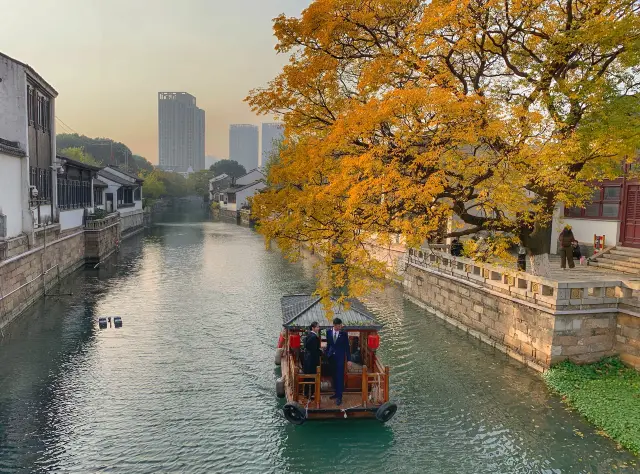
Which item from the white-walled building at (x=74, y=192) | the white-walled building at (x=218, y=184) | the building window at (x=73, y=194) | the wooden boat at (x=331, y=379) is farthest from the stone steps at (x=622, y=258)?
the white-walled building at (x=218, y=184)

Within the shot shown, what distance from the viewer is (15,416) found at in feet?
47.4

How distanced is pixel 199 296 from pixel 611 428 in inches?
939

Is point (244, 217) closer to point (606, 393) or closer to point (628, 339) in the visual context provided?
point (628, 339)

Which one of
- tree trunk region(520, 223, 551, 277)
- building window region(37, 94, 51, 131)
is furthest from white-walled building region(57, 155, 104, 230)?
tree trunk region(520, 223, 551, 277)

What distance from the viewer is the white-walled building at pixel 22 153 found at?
83.9ft

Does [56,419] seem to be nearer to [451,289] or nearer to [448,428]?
[448,428]

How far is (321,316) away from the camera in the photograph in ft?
53.3

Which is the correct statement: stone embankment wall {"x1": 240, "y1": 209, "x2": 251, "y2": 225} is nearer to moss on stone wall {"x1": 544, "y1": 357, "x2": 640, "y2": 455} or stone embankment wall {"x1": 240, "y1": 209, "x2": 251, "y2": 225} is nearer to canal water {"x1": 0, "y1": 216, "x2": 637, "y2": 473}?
canal water {"x1": 0, "y1": 216, "x2": 637, "y2": 473}

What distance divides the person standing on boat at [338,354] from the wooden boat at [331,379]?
40 centimetres

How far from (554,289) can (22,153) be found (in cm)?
2757

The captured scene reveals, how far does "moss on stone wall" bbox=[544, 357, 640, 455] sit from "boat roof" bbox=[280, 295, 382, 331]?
6561mm

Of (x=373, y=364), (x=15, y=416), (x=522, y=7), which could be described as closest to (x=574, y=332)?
(x=373, y=364)

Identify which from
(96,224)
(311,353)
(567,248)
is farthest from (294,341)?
(96,224)

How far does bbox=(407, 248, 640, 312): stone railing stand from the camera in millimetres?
16984
